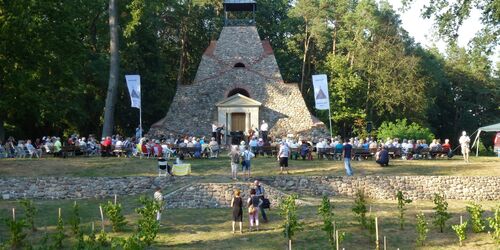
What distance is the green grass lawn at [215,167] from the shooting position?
870 inches

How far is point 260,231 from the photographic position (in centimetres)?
1577

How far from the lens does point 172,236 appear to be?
15.3 metres

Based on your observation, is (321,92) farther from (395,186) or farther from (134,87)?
(134,87)

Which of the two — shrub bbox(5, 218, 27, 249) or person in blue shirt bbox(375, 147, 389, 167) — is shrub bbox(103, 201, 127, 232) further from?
person in blue shirt bbox(375, 147, 389, 167)

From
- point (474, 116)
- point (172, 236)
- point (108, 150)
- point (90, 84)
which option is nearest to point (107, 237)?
point (172, 236)

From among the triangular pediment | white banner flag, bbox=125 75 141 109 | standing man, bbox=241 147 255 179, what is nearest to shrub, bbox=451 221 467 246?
standing man, bbox=241 147 255 179

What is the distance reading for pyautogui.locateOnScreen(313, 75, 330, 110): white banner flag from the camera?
1171 inches

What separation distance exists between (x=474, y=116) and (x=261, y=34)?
70.6ft

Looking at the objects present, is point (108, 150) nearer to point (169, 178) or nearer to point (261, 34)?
point (169, 178)

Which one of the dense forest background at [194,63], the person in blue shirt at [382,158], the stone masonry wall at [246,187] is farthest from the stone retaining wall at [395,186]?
the dense forest background at [194,63]

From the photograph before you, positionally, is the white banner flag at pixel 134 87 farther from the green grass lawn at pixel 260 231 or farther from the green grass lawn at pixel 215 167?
Result: the green grass lawn at pixel 260 231

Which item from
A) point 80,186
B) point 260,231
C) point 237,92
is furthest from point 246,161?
point 237,92

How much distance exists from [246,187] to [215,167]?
3.70 m

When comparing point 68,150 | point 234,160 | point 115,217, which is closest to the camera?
point 115,217
